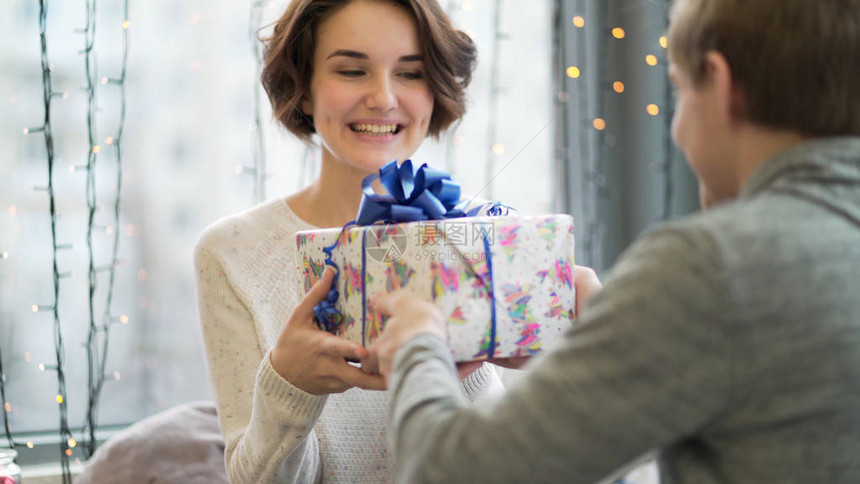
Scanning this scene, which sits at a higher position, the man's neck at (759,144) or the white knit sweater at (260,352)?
the man's neck at (759,144)

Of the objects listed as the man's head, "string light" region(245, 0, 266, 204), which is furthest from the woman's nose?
"string light" region(245, 0, 266, 204)

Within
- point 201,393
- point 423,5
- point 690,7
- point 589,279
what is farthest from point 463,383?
point 201,393

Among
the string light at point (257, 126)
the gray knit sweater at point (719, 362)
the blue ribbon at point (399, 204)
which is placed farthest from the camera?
the string light at point (257, 126)

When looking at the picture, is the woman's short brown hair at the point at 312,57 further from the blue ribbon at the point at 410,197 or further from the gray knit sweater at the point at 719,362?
the gray knit sweater at the point at 719,362

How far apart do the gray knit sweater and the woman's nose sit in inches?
27.1

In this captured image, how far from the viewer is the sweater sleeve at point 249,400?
3.46ft

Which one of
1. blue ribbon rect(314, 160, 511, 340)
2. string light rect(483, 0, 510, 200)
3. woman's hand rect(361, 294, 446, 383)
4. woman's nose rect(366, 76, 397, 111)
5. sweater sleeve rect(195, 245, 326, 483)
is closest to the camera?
woman's hand rect(361, 294, 446, 383)

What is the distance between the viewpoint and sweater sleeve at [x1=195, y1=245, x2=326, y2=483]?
3.46ft

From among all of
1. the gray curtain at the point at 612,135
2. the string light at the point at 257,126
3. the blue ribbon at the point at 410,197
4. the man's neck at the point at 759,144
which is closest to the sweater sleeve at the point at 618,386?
the man's neck at the point at 759,144

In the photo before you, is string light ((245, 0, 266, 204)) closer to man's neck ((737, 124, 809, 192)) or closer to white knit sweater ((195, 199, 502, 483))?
white knit sweater ((195, 199, 502, 483))

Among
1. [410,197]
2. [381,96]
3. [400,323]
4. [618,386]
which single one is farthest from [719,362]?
[381,96]

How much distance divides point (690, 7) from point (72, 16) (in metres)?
1.59

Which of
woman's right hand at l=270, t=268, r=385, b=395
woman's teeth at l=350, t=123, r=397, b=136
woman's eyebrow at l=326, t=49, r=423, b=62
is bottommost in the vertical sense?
woman's right hand at l=270, t=268, r=385, b=395

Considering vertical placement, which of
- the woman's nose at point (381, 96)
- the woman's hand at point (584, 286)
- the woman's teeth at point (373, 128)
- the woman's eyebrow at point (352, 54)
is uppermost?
the woman's eyebrow at point (352, 54)
